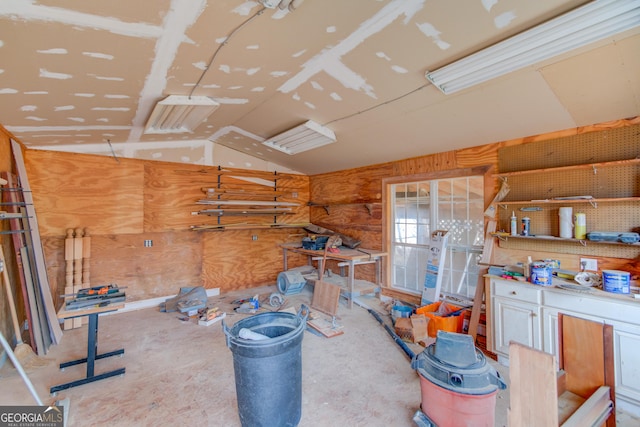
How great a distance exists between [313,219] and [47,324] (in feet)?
14.3

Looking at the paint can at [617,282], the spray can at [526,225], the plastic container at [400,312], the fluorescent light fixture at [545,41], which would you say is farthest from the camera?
the plastic container at [400,312]

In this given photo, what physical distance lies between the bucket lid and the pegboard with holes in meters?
1.80

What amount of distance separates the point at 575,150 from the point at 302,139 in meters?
3.04

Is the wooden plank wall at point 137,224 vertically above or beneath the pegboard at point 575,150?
beneath

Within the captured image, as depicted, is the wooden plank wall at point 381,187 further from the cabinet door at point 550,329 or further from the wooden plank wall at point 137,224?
the wooden plank wall at point 137,224

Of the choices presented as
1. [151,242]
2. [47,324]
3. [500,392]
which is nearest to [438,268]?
[500,392]

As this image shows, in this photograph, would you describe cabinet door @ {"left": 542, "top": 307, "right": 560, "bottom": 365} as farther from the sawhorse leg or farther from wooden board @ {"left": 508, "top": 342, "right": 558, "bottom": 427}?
the sawhorse leg

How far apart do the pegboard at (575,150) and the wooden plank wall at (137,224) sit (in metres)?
4.35

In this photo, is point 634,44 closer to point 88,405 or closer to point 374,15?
point 374,15

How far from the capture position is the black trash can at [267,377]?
1.80 m

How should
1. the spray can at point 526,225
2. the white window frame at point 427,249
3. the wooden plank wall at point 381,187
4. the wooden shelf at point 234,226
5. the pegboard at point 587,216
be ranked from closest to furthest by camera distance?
the pegboard at point 587,216
the wooden plank wall at point 381,187
the spray can at point 526,225
the white window frame at point 427,249
the wooden shelf at point 234,226

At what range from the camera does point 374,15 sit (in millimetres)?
1811

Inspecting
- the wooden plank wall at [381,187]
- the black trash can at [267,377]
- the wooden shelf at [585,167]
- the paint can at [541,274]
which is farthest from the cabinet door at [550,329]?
the black trash can at [267,377]

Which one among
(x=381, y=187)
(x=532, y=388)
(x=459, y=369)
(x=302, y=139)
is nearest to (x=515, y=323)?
(x=459, y=369)
